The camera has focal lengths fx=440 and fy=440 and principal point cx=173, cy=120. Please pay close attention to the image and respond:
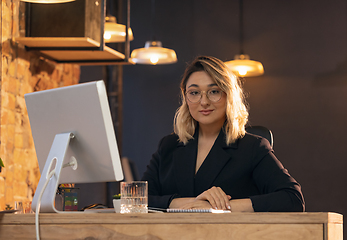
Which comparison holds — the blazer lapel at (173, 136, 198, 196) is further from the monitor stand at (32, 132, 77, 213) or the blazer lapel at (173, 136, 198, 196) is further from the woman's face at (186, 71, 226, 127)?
the monitor stand at (32, 132, 77, 213)

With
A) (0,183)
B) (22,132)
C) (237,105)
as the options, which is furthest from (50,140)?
(22,132)

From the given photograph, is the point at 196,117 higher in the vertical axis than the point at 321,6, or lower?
lower

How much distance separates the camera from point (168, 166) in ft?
6.84

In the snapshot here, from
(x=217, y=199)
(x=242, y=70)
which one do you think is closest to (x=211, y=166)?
(x=217, y=199)

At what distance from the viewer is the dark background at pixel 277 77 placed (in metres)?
4.57

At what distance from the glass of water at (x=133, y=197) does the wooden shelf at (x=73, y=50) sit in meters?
1.89

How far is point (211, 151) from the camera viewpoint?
1.97 metres

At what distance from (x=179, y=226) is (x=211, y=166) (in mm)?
809

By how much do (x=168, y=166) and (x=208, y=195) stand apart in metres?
0.56

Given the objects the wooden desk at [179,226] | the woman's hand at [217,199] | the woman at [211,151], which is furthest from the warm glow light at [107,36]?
the wooden desk at [179,226]

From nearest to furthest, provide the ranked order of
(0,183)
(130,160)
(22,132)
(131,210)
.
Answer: (131,210), (0,183), (22,132), (130,160)

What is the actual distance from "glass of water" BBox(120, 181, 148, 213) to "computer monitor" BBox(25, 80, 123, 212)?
0.05m

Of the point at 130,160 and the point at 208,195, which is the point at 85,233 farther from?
the point at 130,160

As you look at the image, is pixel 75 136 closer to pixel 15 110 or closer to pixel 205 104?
pixel 205 104
